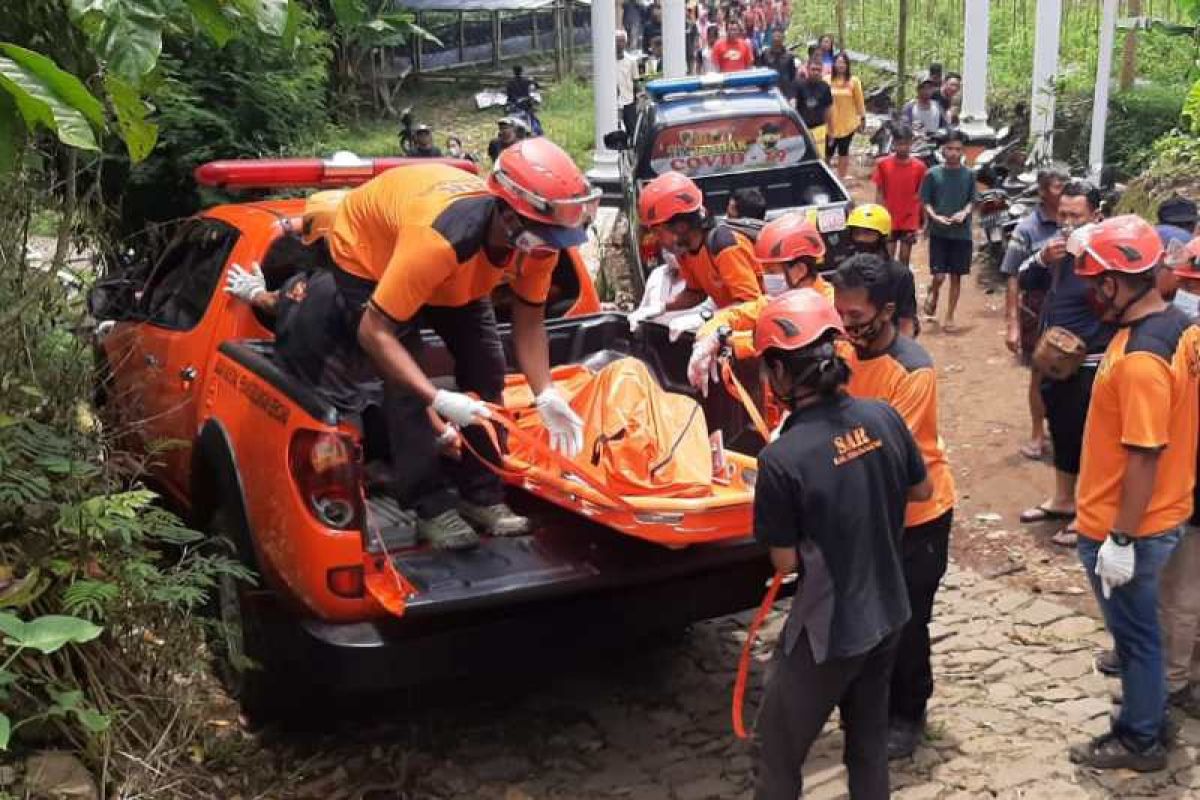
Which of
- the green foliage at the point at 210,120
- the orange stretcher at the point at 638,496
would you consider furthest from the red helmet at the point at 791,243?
the green foliage at the point at 210,120

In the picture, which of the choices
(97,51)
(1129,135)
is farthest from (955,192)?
(97,51)

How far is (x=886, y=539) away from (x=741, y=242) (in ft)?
10.0

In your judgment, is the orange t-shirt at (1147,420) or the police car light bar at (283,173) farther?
the police car light bar at (283,173)

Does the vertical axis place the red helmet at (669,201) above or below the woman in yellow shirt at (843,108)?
above

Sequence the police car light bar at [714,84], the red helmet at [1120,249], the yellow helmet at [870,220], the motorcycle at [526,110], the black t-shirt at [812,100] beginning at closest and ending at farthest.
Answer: the red helmet at [1120,249] < the yellow helmet at [870,220] < the police car light bar at [714,84] < the black t-shirt at [812,100] < the motorcycle at [526,110]

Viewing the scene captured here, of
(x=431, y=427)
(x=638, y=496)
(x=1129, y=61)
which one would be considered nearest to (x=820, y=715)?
(x=638, y=496)

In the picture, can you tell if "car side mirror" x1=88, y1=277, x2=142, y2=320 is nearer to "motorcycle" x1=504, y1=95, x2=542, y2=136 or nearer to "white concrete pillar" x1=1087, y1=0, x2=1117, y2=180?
"white concrete pillar" x1=1087, y1=0, x2=1117, y2=180

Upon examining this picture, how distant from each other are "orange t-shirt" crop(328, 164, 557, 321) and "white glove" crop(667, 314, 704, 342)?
94 centimetres

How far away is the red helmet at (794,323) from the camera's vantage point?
140 inches

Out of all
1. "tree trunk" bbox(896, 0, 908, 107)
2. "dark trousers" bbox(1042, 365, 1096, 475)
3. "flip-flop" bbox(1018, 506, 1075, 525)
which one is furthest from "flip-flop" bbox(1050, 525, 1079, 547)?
"tree trunk" bbox(896, 0, 908, 107)

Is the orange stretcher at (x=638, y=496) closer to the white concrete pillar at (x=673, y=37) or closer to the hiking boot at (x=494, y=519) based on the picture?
the hiking boot at (x=494, y=519)

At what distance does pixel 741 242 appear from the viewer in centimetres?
644

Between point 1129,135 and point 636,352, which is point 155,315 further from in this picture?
point 1129,135

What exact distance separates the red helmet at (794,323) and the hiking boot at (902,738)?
1.64 metres
